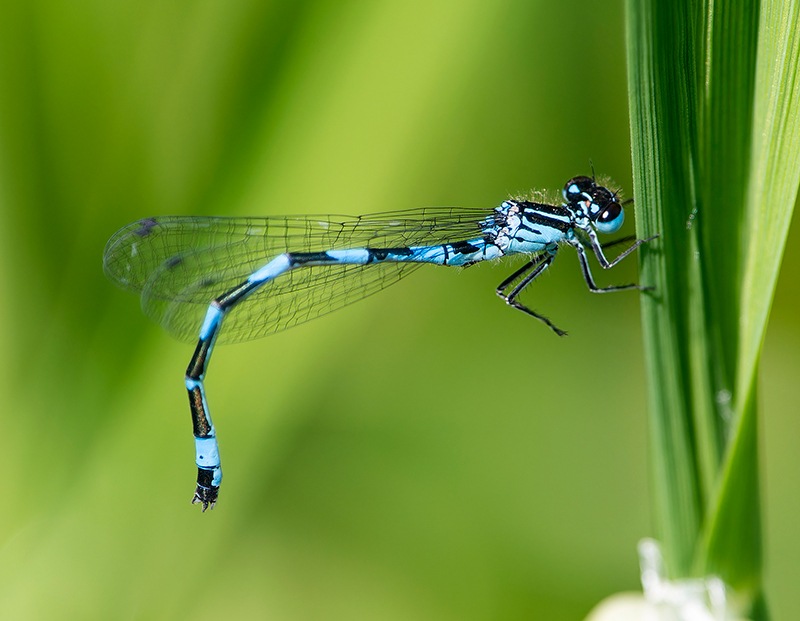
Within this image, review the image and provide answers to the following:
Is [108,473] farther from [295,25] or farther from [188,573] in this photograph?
[295,25]

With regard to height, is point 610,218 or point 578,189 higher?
point 578,189

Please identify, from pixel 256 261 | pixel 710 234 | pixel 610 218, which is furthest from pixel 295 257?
pixel 710 234

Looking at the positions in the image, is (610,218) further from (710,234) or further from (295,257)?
(295,257)

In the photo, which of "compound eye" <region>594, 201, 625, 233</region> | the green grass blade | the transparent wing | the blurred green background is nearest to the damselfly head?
"compound eye" <region>594, 201, 625, 233</region>

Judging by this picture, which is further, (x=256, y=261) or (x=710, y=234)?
(x=256, y=261)

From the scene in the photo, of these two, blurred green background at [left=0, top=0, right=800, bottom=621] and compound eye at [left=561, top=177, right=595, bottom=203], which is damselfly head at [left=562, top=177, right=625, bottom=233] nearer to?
compound eye at [left=561, top=177, right=595, bottom=203]

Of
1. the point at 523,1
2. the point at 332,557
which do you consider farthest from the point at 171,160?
the point at 332,557

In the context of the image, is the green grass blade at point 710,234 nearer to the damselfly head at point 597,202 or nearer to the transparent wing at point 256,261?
the damselfly head at point 597,202
